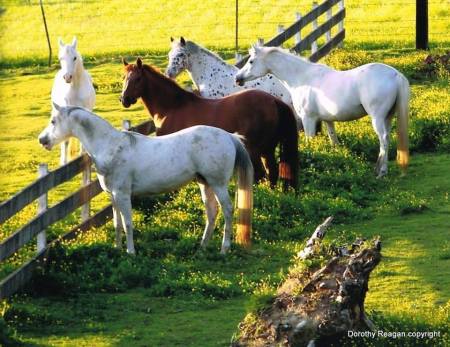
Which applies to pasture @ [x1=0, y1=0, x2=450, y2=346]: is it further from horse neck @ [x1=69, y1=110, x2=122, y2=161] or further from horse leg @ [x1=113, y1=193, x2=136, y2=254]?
horse neck @ [x1=69, y1=110, x2=122, y2=161]

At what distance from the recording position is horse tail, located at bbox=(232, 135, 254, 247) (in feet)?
43.7

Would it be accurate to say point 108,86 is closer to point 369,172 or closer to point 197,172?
point 369,172

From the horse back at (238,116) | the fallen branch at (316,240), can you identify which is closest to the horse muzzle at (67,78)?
the horse back at (238,116)

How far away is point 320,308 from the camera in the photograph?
33.2 feet

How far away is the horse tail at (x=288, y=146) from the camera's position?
15.3 metres

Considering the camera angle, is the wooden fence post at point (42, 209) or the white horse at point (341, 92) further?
the white horse at point (341, 92)

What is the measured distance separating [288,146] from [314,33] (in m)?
8.53

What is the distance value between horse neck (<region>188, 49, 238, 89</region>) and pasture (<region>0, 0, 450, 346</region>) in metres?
1.57

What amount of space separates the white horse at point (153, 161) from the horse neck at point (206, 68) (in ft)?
14.6

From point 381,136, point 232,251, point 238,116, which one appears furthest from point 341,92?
point 232,251

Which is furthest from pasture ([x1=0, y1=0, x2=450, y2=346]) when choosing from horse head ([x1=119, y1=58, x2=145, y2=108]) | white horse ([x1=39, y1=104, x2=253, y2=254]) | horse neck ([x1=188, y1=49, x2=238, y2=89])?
horse neck ([x1=188, y1=49, x2=238, y2=89])

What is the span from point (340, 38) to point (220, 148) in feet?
41.3

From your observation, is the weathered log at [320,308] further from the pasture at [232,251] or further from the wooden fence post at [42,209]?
the wooden fence post at [42,209]

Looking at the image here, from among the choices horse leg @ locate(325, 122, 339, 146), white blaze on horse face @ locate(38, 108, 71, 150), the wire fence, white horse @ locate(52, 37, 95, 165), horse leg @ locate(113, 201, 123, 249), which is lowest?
the wire fence
